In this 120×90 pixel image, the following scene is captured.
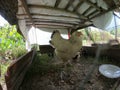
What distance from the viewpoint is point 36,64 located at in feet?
13.2

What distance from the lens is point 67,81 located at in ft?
11.3

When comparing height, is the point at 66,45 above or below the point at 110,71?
above

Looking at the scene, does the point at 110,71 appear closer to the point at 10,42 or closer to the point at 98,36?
the point at 98,36

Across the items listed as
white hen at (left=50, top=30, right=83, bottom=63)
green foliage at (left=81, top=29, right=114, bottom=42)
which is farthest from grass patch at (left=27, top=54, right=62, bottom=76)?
green foliage at (left=81, top=29, right=114, bottom=42)

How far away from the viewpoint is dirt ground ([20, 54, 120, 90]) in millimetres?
3182

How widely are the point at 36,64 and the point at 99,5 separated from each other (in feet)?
6.23

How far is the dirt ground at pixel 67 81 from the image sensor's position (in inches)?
125

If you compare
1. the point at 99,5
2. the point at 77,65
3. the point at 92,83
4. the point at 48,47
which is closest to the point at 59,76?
the point at 92,83

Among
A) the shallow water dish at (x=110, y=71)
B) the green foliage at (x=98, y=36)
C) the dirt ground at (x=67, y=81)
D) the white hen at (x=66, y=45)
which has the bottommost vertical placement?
the dirt ground at (x=67, y=81)

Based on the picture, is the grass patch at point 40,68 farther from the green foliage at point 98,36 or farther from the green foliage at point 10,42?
the green foliage at point 98,36

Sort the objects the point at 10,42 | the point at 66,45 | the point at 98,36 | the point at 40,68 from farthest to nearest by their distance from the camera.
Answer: the point at 98,36 < the point at 10,42 < the point at 66,45 < the point at 40,68

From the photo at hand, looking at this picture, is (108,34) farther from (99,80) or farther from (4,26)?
(4,26)

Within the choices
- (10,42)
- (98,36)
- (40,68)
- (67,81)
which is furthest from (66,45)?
(98,36)

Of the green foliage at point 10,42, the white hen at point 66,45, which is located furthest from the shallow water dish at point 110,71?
the green foliage at point 10,42
